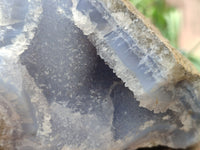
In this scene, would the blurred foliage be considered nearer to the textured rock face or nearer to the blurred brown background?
the blurred brown background

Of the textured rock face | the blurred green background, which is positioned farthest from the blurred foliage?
the textured rock face

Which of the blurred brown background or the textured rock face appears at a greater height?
the blurred brown background

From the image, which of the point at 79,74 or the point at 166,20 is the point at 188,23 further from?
the point at 79,74

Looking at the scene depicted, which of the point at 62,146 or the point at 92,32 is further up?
the point at 92,32

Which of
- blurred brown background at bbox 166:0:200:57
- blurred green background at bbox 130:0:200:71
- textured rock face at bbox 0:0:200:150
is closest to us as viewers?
textured rock face at bbox 0:0:200:150

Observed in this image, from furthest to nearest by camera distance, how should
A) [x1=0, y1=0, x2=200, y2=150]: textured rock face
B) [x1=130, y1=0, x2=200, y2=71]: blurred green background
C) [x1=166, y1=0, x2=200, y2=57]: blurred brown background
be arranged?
1. [x1=166, y1=0, x2=200, y2=57]: blurred brown background
2. [x1=130, y1=0, x2=200, y2=71]: blurred green background
3. [x1=0, y1=0, x2=200, y2=150]: textured rock face

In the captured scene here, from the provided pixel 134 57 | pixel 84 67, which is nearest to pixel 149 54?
pixel 134 57

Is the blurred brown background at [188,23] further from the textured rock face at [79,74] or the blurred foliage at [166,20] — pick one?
the textured rock face at [79,74]

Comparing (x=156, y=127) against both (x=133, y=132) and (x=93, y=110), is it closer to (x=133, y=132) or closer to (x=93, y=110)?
(x=133, y=132)

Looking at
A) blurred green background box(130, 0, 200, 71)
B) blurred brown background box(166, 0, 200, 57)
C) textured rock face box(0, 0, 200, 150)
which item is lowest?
textured rock face box(0, 0, 200, 150)
